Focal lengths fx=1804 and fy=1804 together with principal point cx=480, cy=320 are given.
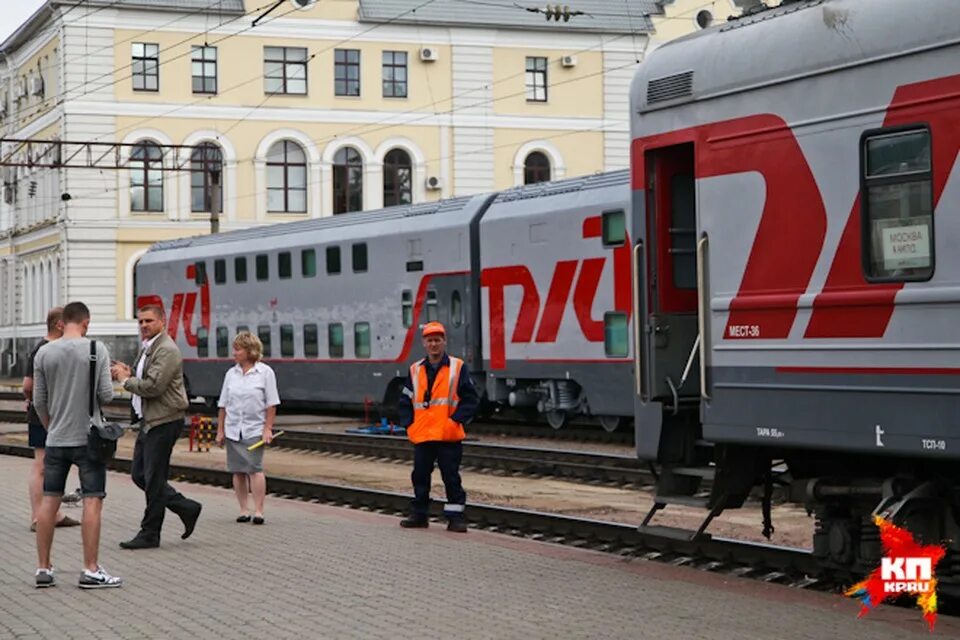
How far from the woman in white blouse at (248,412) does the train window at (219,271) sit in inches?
835

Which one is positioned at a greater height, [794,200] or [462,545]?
[794,200]

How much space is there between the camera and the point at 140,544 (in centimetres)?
1400

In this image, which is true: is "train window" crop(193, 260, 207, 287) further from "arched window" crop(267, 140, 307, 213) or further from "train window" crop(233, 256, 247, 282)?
"arched window" crop(267, 140, 307, 213)

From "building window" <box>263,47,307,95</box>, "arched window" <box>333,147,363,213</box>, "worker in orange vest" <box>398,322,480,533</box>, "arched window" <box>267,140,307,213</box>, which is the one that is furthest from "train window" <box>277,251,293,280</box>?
"arched window" <box>333,147,363,213</box>

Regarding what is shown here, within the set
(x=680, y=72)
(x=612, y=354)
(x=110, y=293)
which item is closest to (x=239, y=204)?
(x=110, y=293)

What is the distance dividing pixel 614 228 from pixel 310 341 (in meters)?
10.7

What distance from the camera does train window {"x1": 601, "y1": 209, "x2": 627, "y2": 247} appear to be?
79.0ft

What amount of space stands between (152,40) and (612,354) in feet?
124

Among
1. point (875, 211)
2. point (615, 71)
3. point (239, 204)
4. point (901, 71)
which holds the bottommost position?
point (875, 211)

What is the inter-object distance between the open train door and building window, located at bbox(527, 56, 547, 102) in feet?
169

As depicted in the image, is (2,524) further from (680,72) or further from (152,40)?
(152,40)

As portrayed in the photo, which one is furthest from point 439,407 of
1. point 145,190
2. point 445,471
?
point 145,190

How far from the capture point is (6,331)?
71500mm

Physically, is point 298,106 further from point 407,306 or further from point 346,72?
point 407,306
